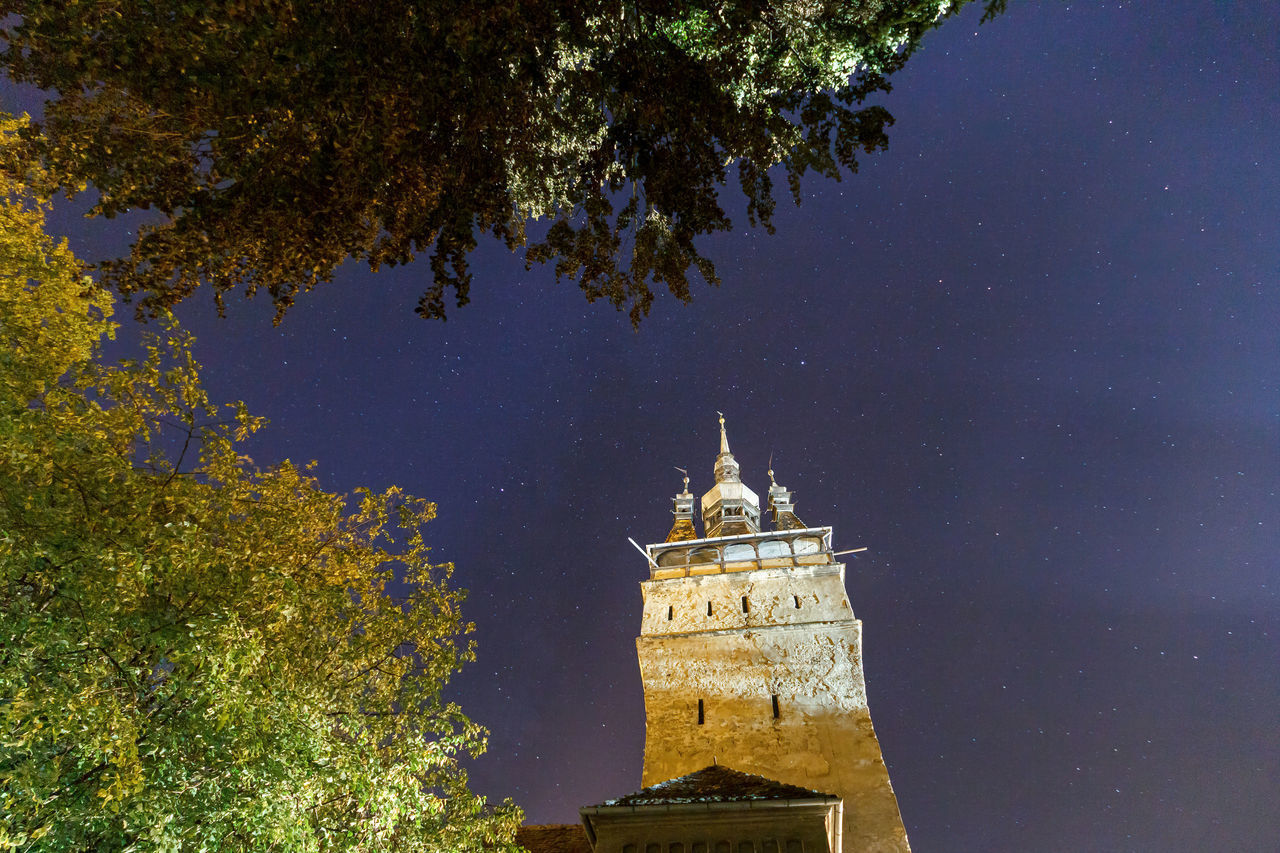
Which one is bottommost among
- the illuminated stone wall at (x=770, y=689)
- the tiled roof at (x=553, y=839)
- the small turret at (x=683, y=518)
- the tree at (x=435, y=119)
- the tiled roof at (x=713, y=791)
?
the tiled roof at (x=553, y=839)

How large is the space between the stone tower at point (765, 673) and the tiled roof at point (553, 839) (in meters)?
Result: 2.31

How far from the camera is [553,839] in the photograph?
14914 mm

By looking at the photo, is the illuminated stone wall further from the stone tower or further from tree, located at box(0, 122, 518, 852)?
tree, located at box(0, 122, 518, 852)

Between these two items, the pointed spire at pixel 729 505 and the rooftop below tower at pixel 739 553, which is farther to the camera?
the pointed spire at pixel 729 505

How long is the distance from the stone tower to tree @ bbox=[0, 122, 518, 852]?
888 centimetres

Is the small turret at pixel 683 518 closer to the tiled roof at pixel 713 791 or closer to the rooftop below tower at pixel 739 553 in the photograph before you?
the rooftop below tower at pixel 739 553

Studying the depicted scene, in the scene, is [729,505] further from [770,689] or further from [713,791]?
[713,791]

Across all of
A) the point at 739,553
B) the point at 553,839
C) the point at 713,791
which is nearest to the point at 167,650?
the point at 713,791

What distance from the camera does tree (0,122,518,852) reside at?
17.3ft

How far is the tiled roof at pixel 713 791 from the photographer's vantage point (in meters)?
10.6

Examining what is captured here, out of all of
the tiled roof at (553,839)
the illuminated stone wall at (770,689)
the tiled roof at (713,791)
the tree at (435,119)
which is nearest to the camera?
the tree at (435,119)

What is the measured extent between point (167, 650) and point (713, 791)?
9.12 metres

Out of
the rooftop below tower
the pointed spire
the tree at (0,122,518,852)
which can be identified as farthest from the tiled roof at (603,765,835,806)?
the pointed spire

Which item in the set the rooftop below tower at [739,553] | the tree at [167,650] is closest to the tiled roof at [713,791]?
the tree at [167,650]
